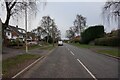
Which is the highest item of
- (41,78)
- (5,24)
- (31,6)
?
(31,6)

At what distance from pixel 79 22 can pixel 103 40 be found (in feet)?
145

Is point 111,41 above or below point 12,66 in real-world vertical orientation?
above

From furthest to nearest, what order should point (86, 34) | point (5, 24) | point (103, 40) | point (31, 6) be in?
1. point (86, 34)
2. point (103, 40)
3. point (5, 24)
4. point (31, 6)

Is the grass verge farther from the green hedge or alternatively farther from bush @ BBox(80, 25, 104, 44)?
bush @ BBox(80, 25, 104, 44)

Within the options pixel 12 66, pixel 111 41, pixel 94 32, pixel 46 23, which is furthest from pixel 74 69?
pixel 46 23

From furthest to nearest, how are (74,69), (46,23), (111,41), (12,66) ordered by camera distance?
(46,23) < (111,41) < (12,66) < (74,69)

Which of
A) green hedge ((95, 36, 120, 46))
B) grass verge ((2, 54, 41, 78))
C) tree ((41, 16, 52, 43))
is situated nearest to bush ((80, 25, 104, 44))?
green hedge ((95, 36, 120, 46))

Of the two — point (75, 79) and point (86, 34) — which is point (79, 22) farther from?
point (75, 79)

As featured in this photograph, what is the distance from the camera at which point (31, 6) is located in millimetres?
23094

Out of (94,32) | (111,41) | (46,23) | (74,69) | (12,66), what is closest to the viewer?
(74,69)

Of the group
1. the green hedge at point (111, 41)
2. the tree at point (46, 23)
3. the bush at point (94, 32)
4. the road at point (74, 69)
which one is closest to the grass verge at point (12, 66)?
the road at point (74, 69)

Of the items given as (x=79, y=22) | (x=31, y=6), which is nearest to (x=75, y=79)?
(x=31, y=6)

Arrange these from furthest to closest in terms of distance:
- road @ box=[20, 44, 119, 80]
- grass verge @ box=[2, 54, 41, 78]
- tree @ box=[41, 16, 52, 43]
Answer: tree @ box=[41, 16, 52, 43]
grass verge @ box=[2, 54, 41, 78]
road @ box=[20, 44, 119, 80]

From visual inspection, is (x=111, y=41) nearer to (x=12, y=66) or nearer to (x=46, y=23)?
(x=12, y=66)
